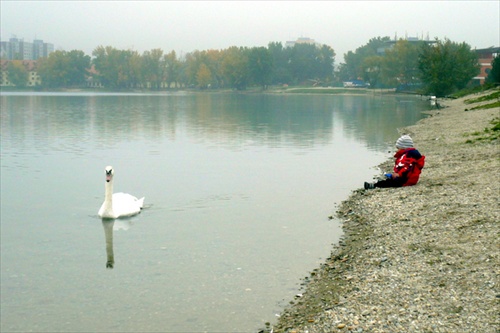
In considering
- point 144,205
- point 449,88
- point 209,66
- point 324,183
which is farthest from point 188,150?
point 209,66

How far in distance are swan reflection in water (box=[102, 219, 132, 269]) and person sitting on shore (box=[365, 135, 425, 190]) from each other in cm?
705

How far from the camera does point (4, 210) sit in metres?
16.5

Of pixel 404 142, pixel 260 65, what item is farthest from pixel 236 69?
pixel 404 142

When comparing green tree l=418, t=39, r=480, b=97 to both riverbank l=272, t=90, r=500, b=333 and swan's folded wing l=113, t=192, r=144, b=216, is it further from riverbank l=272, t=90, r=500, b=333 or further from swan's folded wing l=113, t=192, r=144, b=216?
swan's folded wing l=113, t=192, r=144, b=216

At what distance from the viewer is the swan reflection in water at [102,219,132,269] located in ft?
40.6

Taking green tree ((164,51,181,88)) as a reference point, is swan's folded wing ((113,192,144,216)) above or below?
below

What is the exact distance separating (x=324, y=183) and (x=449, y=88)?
257 feet

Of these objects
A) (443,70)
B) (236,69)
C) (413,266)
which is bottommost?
(413,266)

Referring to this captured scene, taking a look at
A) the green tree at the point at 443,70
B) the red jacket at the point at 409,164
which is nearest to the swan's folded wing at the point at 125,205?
the red jacket at the point at 409,164

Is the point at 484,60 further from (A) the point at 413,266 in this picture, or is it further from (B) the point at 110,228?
(A) the point at 413,266

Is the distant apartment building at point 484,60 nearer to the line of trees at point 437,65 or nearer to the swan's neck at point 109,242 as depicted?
the line of trees at point 437,65

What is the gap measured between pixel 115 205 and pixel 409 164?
307 inches

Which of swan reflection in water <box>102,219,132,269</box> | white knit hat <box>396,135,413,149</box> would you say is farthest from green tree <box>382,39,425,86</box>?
swan reflection in water <box>102,219,132,269</box>

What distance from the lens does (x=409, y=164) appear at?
55.1ft
